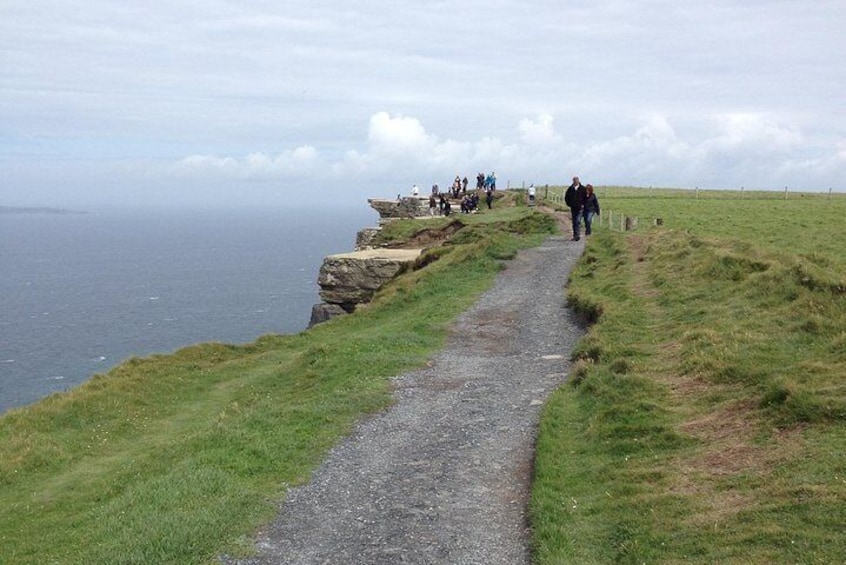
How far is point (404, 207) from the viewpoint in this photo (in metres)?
77.1

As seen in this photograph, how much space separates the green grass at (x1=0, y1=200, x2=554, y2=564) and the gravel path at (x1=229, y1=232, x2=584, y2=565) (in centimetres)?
66

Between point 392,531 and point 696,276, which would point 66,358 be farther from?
point 392,531

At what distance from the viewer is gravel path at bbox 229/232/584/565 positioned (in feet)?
36.9

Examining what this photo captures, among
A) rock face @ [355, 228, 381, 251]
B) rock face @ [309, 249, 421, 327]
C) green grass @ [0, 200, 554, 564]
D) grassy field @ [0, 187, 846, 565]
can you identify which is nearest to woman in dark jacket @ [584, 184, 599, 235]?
green grass @ [0, 200, 554, 564]

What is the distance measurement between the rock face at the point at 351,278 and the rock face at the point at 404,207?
88.5 ft

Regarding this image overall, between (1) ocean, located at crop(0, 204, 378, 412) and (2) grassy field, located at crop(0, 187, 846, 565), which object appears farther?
(1) ocean, located at crop(0, 204, 378, 412)

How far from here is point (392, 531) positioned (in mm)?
11688

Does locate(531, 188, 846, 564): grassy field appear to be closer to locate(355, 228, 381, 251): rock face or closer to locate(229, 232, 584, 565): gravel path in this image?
locate(229, 232, 584, 565): gravel path

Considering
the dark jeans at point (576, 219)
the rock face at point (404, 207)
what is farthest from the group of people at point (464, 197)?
the dark jeans at point (576, 219)

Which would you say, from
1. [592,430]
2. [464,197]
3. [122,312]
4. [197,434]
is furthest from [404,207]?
[592,430]

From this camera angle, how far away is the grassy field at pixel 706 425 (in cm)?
1045

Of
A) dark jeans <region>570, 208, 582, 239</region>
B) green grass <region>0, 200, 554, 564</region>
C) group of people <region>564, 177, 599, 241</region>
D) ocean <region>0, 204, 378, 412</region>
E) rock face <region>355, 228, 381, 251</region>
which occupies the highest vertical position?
group of people <region>564, 177, 599, 241</region>

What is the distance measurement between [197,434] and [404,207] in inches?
2354

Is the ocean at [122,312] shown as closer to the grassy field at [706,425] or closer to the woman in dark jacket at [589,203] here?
the woman in dark jacket at [589,203]
